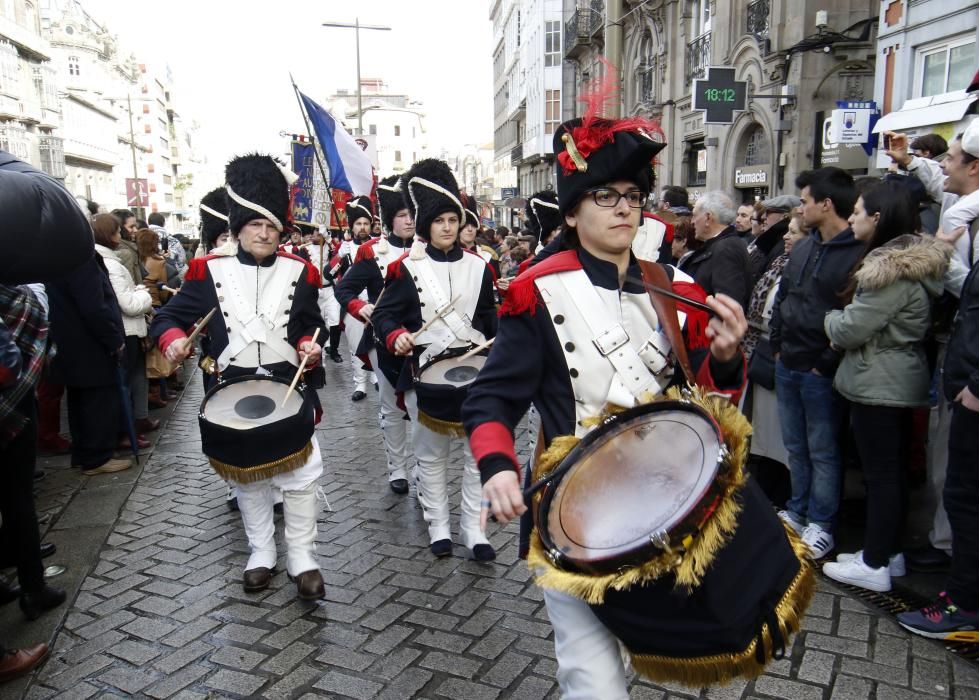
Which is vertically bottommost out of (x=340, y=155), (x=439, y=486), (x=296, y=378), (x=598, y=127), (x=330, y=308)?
(x=439, y=486)

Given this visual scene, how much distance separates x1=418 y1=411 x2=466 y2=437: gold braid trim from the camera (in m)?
4.80

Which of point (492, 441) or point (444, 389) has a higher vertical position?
point (492, 441)

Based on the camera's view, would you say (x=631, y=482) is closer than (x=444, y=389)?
Yes

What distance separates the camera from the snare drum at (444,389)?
4.75 meters

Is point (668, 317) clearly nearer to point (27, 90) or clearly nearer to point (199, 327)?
point (199, 327)

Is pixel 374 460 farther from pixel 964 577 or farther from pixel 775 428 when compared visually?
pixel 964 577

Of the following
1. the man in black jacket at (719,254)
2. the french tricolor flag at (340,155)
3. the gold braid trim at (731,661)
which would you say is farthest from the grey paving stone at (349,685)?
the french tricolor flag at (340,155)

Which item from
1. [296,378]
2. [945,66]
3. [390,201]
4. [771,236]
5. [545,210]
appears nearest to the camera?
[296,378]

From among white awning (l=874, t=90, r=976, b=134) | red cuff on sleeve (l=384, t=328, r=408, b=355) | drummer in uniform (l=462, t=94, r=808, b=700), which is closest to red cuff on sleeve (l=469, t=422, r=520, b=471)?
drummer in uniform (l=462, t=94, r=808, b=700)

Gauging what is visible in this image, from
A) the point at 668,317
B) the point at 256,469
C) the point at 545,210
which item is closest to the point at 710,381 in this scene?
the point at 668,317

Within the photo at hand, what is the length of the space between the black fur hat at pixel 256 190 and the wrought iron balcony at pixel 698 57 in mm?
18407

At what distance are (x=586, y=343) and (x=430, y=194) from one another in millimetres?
3191

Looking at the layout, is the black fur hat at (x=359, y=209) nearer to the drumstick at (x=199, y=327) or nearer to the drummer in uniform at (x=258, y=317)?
the drummer in uniform at (x=258, y=317)

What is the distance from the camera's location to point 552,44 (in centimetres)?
4653
